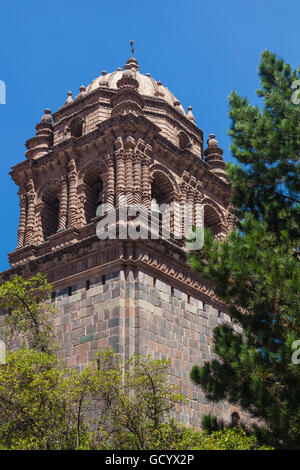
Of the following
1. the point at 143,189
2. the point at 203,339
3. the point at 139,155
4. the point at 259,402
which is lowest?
the point at 259,402

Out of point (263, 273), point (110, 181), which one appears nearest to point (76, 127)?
point (110, 181)

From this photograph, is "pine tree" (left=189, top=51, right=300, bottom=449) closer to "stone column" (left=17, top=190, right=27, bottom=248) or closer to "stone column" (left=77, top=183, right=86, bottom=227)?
"stone column" (left=77, top=183, right=86, bottom=227)

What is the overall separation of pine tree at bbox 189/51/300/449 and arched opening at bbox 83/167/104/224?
9.18 meters

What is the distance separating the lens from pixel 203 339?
21.4m

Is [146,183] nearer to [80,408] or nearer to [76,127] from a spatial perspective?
[76,127]

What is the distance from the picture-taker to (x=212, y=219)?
26.8 meters

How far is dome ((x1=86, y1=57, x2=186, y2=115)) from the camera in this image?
28234 millimetres

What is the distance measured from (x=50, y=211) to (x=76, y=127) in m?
4.24

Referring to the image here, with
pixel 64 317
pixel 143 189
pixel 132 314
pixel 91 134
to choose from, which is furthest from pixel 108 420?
pixel 91 134

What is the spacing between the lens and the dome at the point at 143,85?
28.2m

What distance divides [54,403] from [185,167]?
12.5 m

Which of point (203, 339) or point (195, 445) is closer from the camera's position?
point (195, 445)

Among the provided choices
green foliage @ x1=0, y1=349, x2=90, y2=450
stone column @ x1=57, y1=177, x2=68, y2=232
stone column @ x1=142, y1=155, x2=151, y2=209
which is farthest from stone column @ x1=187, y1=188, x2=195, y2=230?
green foliage @ x1=0, y1=349, x2=90, y2=450
